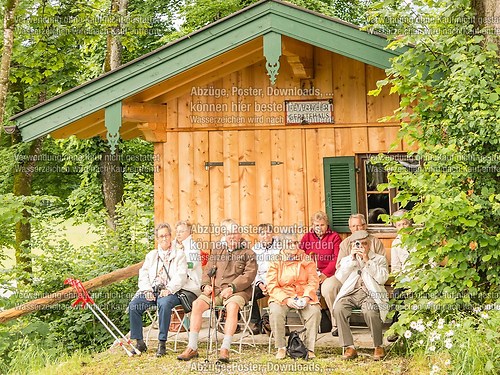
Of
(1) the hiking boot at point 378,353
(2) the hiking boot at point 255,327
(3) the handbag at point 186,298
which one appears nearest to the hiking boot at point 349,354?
(1) the hiking boot at point 378,353

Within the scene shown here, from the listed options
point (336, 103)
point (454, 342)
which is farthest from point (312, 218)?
point (454, 342)

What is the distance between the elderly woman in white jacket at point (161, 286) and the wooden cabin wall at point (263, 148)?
1368 millimetres

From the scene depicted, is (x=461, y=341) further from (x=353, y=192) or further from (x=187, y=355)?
(x=353, y=192)

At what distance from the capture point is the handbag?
7195 mm

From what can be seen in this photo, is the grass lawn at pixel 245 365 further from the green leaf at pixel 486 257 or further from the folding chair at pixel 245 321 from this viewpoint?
the green leaf at pixel 486 257

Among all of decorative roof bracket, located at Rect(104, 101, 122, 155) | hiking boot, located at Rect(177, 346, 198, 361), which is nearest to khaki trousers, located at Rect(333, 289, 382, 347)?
hiking boot, located at Rect(177, 346, 198, 361)

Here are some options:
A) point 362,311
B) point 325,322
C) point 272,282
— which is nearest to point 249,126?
point 272,282

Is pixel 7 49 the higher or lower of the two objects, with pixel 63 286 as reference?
higher

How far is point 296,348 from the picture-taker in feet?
21.8

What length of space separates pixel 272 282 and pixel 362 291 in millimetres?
978

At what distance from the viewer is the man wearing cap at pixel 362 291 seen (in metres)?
6.62

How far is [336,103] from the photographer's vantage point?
8.47m

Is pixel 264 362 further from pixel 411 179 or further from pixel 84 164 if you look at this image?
pixel 84 164

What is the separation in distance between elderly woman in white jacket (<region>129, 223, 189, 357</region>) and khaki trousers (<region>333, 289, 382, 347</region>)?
1806 mm
